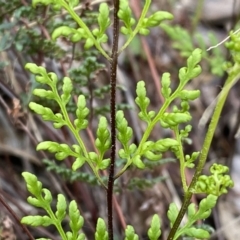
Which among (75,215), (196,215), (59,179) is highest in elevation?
(75,215)

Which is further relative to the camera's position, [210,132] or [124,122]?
[124,122]

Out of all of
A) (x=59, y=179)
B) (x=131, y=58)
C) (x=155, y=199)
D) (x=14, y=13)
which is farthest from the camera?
(x=131, y=58)

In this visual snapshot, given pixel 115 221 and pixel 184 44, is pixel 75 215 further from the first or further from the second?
pixel 184 44

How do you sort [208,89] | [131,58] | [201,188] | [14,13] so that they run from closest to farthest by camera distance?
[201,188]
[14,13]
[131,58]
[208,89]

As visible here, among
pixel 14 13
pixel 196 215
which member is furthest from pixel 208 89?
pixel 196 215

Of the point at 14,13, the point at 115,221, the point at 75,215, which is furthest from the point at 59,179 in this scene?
the point at 75,215

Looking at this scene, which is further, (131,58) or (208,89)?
(208,89)

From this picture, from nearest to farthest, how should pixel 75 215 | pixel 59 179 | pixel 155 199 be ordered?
pixel 75 215, pixel 59 179, pixel 155 199

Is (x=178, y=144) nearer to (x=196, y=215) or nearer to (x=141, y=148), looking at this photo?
(x=141, y=148)

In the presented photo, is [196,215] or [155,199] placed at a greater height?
[196,215]
